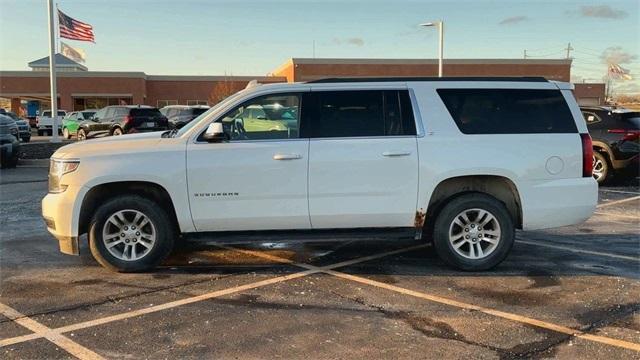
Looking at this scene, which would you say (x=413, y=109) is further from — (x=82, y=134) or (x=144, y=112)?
(x=82, y=134)

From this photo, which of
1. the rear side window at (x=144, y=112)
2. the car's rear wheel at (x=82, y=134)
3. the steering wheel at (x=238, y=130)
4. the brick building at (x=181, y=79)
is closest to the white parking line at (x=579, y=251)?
the steering wheel at (x=238, y=130)

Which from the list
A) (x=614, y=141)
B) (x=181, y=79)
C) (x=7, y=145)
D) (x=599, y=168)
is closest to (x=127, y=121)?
(x=7, y=145)

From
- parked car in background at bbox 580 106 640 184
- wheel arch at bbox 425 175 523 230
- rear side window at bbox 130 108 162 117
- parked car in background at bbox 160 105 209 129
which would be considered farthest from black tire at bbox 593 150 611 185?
rear side window at bbox 130 108 162 117

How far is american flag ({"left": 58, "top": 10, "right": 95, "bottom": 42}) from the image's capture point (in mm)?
27000

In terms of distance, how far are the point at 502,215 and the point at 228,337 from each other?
9.96 feet

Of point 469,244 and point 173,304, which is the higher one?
point 469,244

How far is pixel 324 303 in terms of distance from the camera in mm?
4996

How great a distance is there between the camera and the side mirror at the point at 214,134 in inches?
221

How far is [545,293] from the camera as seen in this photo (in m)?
5.29

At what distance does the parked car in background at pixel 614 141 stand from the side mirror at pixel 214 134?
9296mm

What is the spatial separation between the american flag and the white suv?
2390cm

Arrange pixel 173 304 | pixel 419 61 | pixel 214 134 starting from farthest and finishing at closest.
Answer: pixel 419 61 < pixel 214 134 < pixel 173 304

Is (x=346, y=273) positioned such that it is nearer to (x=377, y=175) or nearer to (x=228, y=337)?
(x=377, y=175)

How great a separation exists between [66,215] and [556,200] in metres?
4.75
